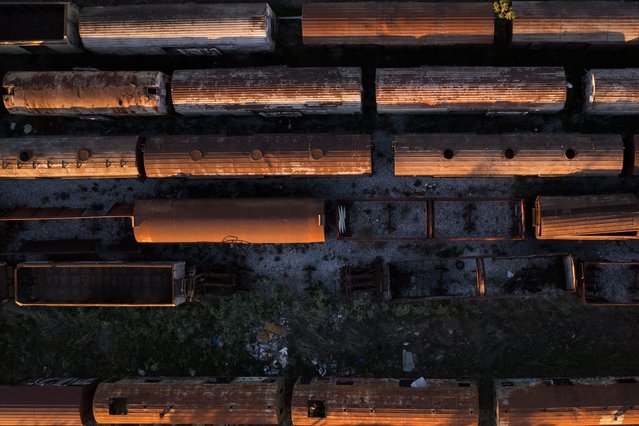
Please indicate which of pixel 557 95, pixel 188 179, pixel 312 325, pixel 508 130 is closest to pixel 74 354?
pixel 188 179

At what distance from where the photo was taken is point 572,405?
56.9 feet

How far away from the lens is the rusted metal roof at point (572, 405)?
17312 mm

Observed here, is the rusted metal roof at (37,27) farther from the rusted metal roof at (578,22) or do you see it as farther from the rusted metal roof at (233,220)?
the rusted metal roof at (578,22)

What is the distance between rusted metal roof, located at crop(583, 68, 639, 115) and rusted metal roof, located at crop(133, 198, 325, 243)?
11.7 meters

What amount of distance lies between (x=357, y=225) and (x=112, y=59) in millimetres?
13155

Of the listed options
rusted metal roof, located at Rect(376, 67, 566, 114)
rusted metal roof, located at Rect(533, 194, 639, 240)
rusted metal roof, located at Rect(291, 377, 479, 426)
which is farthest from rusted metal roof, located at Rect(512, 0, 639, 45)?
rusted metal roof, located at Rect(291, 377, 479, 426)

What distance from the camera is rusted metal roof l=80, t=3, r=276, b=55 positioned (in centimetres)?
1803

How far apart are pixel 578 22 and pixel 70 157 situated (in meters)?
20.9

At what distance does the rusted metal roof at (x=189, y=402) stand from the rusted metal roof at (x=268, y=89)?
11.4 metres

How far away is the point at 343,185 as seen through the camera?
19.8 metres

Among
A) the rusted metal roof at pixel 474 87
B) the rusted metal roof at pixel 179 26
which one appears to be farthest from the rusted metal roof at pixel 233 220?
the rusted metal roof at pixel 179 26

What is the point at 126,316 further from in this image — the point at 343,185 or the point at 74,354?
the point at 343,185

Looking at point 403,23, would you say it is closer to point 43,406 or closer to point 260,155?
point 260,155

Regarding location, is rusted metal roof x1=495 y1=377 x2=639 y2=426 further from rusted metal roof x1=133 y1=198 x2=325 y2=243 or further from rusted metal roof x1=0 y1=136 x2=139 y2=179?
rusted metal roof x1=0 y1=136 x2=139 y2=179
